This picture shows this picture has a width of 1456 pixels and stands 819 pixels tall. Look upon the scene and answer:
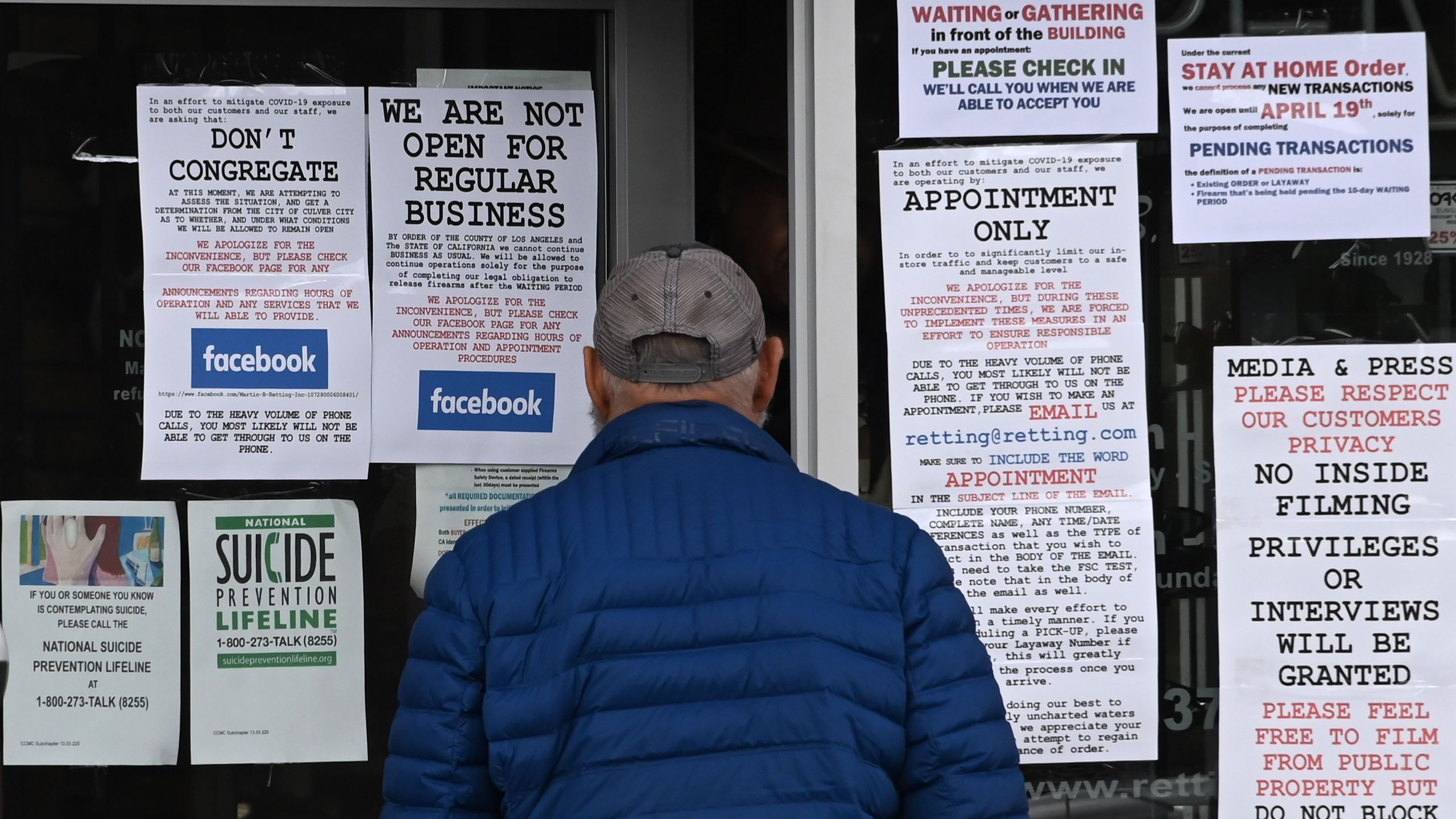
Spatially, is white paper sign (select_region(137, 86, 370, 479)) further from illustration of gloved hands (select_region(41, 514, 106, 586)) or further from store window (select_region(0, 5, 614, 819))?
illustration of gloved hands (select_region(41, 514, 106, 586))

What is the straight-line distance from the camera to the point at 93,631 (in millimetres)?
2893

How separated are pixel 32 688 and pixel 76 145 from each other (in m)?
1.00

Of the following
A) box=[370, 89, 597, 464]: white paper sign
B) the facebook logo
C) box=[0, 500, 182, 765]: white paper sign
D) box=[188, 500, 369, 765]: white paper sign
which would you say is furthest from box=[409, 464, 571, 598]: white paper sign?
box=[0, 500, 182, 765]: white paper sign

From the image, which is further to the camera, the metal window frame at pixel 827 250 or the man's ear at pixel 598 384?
the metal window frame at pixel 827 250

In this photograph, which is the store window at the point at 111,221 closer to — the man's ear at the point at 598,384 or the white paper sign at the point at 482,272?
the white paper sign at the point at 482,272

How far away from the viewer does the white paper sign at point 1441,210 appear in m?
2.53

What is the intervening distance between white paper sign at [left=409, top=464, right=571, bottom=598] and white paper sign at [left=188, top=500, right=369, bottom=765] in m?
0.14

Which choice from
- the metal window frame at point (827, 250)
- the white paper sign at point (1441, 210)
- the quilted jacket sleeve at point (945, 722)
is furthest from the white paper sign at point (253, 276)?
the white paper sign at point (1441, 210)

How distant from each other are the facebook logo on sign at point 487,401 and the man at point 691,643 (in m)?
1.04

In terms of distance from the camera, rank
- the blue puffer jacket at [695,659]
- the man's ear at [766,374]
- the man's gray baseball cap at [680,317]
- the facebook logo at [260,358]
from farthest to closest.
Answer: the facebook logo at [260,358] < the man's ear at [766,374] < the man's gray baseball cap at [680,317] < the blue puffer jacket at [695,659]

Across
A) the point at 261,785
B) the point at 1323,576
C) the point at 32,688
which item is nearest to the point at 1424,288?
the point at 1323,576

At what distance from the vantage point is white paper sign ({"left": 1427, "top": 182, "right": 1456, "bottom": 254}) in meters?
2.53

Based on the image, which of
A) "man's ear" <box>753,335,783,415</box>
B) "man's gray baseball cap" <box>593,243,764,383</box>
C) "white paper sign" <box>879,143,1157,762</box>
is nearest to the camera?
"man's gray baseball cap" <box>593,243,764,383</box>

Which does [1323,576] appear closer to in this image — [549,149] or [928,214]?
[928,214]
